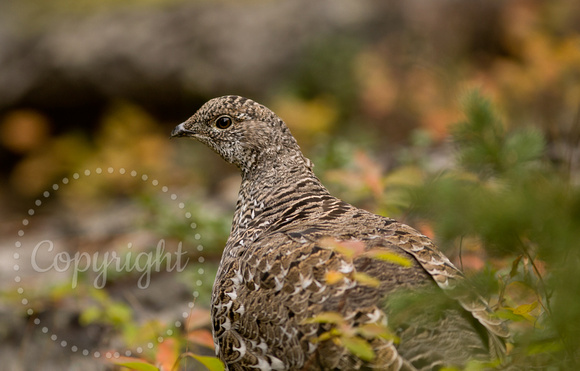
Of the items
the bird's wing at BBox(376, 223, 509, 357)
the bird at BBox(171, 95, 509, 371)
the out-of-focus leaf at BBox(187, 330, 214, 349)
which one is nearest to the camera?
the bird at BBox(171, 95, 509, 371)

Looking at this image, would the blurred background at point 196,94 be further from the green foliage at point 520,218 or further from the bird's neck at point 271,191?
the green foliage at point 520,218

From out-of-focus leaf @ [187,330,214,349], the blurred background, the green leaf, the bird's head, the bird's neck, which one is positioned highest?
the blurred background

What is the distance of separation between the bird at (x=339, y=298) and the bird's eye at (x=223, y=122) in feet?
2.78

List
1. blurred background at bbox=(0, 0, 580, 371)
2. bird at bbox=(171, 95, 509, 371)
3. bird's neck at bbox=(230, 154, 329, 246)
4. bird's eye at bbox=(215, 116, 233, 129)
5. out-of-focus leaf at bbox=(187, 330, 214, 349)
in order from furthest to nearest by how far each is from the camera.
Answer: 1. blurred background at bbox=(0, 0, 580, 371)
2. bird's eye at bbox=(215, 116, 233, 129)
3. bird's neck at bbox=(230, 154, 329, 246)
4. out-of-focus leaf at bbox=(187, 330, 214, 349)
5. bird at bbox=(171, 95, 509, 371)

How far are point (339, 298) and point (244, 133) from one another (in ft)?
6.69

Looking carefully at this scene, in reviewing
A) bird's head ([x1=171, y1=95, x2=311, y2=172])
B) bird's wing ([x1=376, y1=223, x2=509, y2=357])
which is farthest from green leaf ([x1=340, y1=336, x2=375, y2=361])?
bird's head ([x1=171, y1=95, x2=311, y2=172])

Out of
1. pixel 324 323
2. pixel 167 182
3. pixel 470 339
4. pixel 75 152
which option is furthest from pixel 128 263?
pixel 75 152

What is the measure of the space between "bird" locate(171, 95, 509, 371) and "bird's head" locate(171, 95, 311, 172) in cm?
50

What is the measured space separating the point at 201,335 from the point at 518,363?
2.21m

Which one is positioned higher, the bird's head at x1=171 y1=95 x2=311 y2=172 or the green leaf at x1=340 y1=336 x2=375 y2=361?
the bird's head at x1=171 y1=95 x2=311 y2=172

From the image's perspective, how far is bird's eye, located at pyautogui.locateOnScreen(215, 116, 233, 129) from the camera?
16.6 feet

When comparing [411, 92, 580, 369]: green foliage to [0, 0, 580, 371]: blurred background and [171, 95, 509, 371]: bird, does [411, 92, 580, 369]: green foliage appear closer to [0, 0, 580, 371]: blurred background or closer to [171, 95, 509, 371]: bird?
[171, 95, 509, 371]: bird

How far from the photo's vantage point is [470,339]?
3242mm

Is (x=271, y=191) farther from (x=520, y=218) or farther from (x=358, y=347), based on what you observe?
(x=520, y=218)
